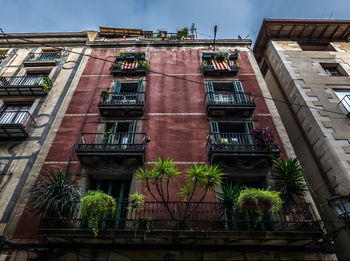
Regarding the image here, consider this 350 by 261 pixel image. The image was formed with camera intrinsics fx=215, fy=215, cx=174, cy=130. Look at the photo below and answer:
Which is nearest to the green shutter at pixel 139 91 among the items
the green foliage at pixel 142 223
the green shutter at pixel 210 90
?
the green shutter at pixel 210 90

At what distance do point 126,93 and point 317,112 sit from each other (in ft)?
32.8

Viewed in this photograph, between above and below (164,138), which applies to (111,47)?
above

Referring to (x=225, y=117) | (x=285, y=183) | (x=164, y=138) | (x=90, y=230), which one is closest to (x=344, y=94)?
(x=225, y=117)

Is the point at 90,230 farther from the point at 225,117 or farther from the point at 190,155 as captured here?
the point at 225,117

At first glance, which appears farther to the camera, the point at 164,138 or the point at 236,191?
→ the point at 164,138

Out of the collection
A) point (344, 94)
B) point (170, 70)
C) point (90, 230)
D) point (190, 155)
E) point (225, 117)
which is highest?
point (170, 70)

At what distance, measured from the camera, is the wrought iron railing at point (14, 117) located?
1109cm

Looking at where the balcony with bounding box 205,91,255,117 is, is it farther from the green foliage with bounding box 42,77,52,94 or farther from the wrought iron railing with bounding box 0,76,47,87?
the wrought iron railing with bounding box 0,76,47,87

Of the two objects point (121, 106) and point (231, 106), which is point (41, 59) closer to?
point (121, 106)

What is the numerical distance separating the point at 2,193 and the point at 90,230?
4765 millimetres

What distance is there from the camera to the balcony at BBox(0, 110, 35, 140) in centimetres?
1000

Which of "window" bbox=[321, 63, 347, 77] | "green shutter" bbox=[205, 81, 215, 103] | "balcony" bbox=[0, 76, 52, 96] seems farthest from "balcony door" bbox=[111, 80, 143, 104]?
"window" bbox=[321, 63, 347, 77]

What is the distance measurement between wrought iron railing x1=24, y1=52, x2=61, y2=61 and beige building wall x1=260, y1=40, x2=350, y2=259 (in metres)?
15.4

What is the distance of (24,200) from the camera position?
27.7ft
